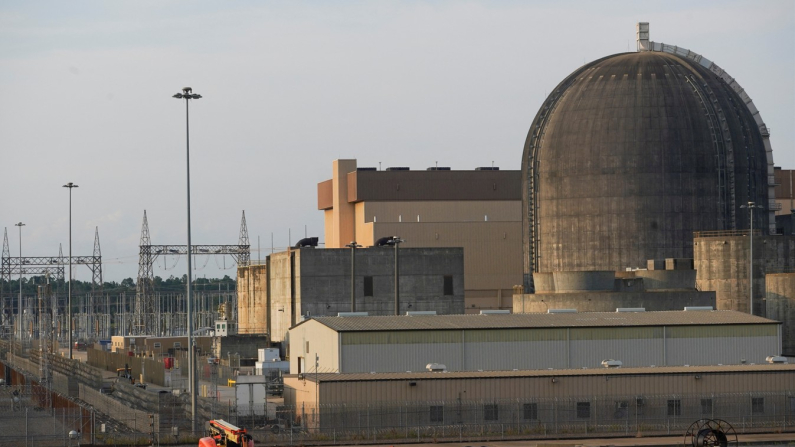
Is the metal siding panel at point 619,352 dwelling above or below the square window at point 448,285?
below

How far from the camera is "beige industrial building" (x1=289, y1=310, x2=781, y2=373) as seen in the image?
5875 centimetres

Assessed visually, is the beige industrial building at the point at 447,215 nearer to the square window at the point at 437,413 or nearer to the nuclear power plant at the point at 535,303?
the nuclear power plant at the point at 535,303

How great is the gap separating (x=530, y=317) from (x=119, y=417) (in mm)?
23141

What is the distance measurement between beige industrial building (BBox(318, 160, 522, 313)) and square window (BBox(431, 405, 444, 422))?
221 ft

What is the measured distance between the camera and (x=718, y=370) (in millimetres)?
53750

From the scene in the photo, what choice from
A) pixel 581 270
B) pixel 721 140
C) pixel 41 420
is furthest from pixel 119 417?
pixel 721 140

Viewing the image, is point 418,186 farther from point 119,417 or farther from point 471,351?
point 119,417

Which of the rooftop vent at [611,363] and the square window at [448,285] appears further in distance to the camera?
the square window at [448,285]

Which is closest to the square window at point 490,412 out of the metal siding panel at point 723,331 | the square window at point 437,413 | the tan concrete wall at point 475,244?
the square window at point 437,413

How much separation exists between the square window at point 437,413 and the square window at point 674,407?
32.0ft

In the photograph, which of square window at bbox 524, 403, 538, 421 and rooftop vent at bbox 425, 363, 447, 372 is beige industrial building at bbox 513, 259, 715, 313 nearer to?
rooftop vent at bbox 425, 363, 447, 372

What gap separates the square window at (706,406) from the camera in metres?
51.7

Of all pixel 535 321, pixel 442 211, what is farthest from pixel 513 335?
pixel 442 211

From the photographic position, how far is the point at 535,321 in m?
62.3
